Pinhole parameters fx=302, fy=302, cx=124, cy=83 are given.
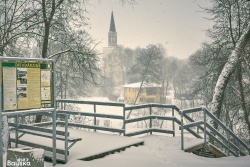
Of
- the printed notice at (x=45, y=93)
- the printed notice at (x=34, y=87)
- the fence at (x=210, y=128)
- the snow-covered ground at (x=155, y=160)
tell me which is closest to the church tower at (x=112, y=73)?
the fence at (x=210, y=128)

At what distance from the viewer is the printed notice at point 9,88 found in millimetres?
5699

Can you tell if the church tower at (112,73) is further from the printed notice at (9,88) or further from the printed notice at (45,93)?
the printed notice at (9,88)

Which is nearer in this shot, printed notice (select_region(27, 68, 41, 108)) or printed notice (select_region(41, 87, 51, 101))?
printed notice (select_region(27, 68, 41, 108))

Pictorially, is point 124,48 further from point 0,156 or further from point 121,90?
point 0,156

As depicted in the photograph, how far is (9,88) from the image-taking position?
5.77 meters

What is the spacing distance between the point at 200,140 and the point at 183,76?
6435 cm

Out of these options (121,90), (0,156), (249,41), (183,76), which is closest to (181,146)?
(0,156)

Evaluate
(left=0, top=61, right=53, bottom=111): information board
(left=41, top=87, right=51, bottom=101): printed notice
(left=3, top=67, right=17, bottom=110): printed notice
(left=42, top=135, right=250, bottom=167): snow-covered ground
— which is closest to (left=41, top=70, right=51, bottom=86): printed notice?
(left=0, top=61, right=53, bottom=111): information board

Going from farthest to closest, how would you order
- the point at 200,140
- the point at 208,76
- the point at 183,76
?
the point at 183,76
the point at 208,76
the point at 200,140

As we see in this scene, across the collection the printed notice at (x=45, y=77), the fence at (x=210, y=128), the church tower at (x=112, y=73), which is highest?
the church tower at (x=112, y=73)

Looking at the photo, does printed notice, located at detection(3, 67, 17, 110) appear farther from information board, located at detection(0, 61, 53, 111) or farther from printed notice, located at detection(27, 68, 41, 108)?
printed notice, located at detection(27, 68, 41, 108)

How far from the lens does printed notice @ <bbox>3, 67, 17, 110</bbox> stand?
570 cm

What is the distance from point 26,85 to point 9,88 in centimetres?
39

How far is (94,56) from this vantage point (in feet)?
51.0
